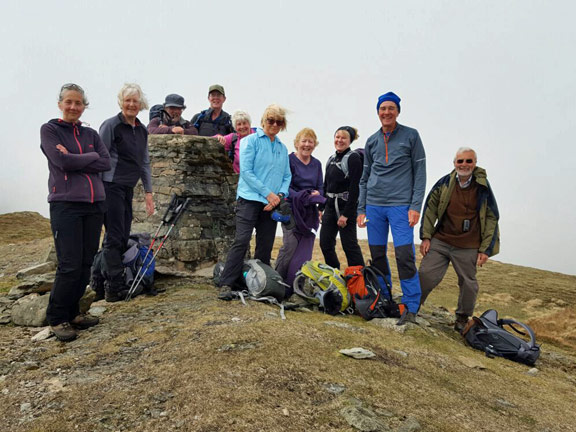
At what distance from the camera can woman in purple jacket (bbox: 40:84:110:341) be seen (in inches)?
162

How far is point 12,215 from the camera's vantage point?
27203 millimetres

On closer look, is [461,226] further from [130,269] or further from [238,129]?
[130,269]

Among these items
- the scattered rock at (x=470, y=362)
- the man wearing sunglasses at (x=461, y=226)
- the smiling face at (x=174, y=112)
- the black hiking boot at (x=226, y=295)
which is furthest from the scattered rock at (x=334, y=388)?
the smiling face at (x=174, y=112)

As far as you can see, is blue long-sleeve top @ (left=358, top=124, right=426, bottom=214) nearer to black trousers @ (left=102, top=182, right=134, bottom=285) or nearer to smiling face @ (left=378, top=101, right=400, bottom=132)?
smiling face @ (left=378, top=101, right=400, bottom=132)

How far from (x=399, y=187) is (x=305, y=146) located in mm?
1957

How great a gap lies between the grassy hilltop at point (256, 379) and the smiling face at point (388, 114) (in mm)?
3114

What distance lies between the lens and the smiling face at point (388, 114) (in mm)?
5594

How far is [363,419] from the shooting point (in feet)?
8.61

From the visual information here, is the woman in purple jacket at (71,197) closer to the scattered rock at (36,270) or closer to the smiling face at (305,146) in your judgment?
the smiling face at (305,146)

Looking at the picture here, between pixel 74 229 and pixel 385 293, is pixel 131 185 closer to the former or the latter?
pixel 74 229

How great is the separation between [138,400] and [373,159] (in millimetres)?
4723

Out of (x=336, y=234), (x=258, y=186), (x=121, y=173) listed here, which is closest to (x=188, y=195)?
(x=121, y=173)

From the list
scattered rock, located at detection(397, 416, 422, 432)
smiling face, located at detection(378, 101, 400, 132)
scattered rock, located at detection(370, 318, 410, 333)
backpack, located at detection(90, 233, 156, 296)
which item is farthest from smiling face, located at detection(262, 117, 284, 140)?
scattered rock, located at detection(397, 416, 422, 432)

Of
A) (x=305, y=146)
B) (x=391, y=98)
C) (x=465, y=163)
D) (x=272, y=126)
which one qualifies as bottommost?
(x=465, y=163)
